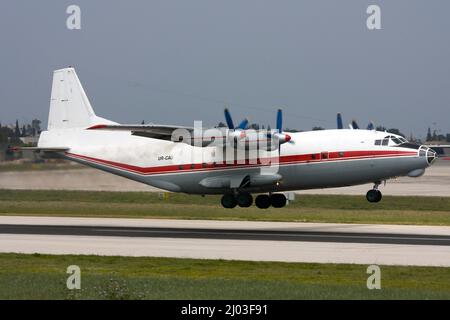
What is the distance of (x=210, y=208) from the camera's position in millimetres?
54719

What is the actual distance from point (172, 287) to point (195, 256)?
7197 mm

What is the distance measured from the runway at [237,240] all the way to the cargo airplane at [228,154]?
219 centimetres

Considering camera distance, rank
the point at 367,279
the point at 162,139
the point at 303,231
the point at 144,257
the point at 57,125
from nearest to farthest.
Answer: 1. the point at 367,279
2. the point at 144,257
3. the point at 303,231
4. the point at 162,139
5. the point at 57,125

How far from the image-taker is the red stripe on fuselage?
41.0 meters

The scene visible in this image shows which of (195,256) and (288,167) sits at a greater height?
(288,167)

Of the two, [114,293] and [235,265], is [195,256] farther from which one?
[114,293]

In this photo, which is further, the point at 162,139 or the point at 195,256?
the point at 162,139

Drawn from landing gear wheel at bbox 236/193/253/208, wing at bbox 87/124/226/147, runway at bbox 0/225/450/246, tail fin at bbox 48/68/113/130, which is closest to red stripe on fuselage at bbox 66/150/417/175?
landing gear wheel at bbox 236/193/253/208

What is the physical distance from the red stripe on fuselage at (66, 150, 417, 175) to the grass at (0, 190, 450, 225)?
14.4 feet

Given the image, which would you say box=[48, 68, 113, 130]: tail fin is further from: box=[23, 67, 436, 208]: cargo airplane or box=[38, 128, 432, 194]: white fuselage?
box=[38, 128, 432, 194]: white fuselage

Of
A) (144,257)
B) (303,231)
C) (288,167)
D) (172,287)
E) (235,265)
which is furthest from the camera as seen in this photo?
(288,167)

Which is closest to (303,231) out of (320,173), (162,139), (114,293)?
(320,173)

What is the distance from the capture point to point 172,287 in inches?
894

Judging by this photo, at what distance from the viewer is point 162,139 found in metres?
45.8
